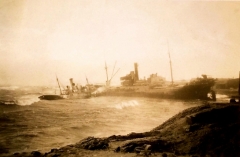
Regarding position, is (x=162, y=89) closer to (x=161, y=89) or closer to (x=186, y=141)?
(x=161, y=89)

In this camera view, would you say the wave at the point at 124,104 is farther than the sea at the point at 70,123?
Yes

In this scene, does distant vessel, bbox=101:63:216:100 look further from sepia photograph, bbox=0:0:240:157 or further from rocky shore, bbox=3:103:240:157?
rocky shore, bbox=3:103:240:157

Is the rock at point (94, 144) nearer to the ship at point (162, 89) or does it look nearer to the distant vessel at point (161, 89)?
the ship at point (162, 89)

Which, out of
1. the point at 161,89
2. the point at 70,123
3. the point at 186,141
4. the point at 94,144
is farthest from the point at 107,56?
the point at 161,89

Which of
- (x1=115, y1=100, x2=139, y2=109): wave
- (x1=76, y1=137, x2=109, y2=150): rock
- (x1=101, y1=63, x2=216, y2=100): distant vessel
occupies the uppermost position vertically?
(x1=101, y1=63, x2=216, y2=100): distant vessel

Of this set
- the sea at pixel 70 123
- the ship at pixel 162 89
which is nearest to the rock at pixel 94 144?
the sea at pixel 70 123

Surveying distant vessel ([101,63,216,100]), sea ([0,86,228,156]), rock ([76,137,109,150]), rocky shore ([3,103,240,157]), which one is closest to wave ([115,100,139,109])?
sea ([0,86,228,156])

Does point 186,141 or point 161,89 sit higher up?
point 161,89

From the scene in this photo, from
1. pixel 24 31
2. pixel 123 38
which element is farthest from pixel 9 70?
pixel 123 38
